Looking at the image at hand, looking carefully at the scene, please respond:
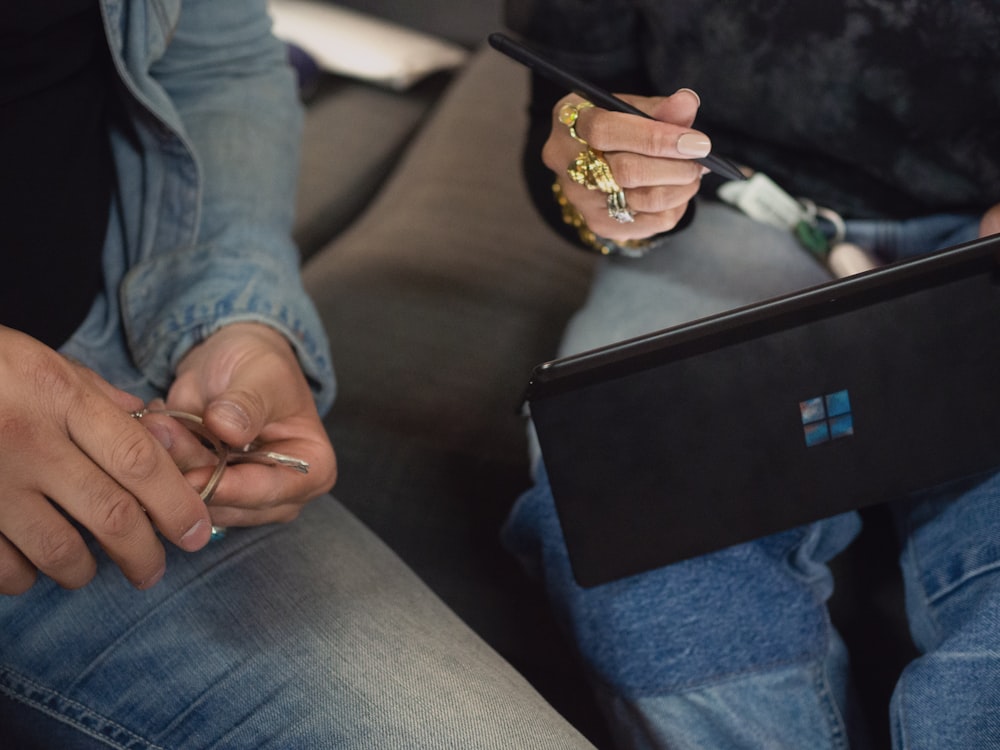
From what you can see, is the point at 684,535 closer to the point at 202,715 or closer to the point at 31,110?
the point at 202,715

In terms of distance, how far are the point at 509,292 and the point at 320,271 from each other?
25 cm

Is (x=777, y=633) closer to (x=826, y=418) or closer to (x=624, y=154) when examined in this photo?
(x=826, y=418)

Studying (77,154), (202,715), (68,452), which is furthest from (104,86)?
(202,715)

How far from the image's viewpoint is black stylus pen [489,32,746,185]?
0.51 m

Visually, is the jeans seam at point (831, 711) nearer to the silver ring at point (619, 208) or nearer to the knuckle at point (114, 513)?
the silver ring at point (619, 208)

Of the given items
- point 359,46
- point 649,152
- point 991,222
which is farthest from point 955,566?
point 359,46

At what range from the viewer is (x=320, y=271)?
108 cm

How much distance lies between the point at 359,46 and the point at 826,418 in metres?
1.32

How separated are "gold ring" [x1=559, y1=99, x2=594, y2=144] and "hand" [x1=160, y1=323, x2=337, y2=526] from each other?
0.83 feet

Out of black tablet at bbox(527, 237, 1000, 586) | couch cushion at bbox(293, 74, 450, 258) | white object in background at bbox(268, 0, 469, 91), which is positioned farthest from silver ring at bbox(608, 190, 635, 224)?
white object in background at bbox(268, 0, 469, 91)

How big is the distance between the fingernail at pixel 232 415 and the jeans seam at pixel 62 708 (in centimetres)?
19

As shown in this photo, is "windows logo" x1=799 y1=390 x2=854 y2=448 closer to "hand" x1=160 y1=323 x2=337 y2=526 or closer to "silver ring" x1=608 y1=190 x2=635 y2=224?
"silver ring" x1=608 y1=190 x2=635 y2=224

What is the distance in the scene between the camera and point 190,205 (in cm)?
67

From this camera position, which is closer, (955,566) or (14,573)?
(14,573)
